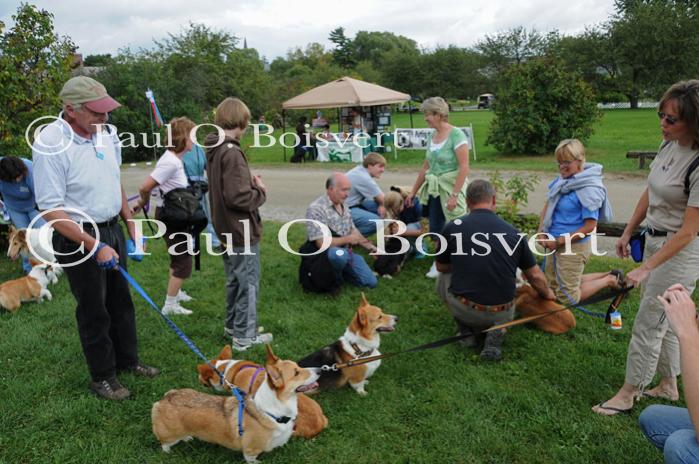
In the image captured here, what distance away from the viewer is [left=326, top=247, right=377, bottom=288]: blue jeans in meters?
5.80

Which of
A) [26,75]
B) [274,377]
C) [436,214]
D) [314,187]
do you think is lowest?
[274,377]

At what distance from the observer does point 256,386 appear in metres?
3.38

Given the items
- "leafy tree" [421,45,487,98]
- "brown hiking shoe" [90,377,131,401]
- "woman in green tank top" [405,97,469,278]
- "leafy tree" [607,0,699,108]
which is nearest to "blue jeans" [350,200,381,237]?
"woman in green tank top" [405,97,469,278]

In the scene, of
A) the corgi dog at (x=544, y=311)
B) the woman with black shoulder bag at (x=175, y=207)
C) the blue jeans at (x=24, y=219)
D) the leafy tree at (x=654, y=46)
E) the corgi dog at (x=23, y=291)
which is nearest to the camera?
the corgi dog at (x=544, y=311)

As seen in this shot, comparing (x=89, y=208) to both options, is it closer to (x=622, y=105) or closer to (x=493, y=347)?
(x=493, y=347)

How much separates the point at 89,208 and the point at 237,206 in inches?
43.5

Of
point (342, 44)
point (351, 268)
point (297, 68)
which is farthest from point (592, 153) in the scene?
point (342, 44)

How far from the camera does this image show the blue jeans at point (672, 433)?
2291 mm

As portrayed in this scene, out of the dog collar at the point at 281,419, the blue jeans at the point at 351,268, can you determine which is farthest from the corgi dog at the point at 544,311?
the dog collar at the point at 281,419

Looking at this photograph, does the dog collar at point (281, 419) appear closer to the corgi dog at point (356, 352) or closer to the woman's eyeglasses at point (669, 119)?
the corgi dog at point (356, 352)

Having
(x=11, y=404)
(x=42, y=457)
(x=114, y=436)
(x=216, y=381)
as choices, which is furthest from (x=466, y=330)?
(x=11, y=404)

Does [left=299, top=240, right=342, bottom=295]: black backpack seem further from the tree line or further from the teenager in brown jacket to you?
the tree line

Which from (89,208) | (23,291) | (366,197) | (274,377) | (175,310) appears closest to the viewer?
(274,377)

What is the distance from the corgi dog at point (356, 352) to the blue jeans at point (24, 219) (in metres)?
4.95
